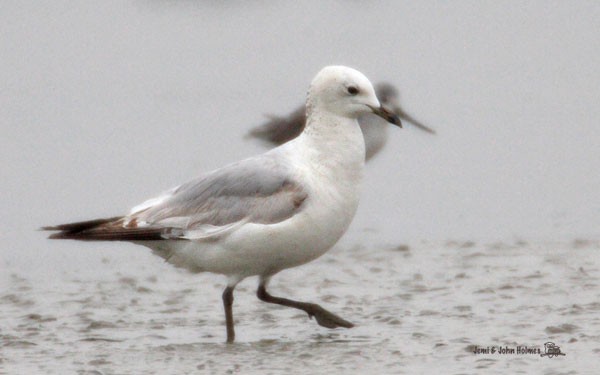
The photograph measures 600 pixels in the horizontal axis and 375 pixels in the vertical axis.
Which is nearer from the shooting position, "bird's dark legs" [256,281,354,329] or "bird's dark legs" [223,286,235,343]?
"bird's dark legs" [223,286,235,343]

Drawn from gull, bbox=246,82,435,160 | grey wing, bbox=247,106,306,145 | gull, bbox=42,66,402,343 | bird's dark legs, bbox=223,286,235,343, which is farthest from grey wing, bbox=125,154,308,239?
grey wing, bbox=247,106,306,145

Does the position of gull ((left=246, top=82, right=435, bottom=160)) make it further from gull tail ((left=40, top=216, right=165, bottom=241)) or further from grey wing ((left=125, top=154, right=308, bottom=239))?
gull tail ((left=40, top=216, right=165, bottom=241))

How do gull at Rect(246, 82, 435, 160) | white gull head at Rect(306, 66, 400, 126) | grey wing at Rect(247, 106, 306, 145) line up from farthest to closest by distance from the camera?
grey wing at Rect(247, 106, 306, 145), gull at Rect(246, 82, 435, 160), white gull head at Rect(306, 66, 400, 126)

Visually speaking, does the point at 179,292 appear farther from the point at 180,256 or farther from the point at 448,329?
the point at 448,329

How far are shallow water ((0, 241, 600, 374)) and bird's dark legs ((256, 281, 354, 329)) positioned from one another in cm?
5

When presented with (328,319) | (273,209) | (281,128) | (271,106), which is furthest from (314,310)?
(271,106)

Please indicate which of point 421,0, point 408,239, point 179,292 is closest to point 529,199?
point 408,239

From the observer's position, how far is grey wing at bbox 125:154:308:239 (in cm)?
754

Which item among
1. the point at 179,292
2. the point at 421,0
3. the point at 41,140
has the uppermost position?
the point at 421,0

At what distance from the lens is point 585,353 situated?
6715mm

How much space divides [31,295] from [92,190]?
10.3 ft

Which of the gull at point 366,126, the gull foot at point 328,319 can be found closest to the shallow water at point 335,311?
the gull foot at point 328,319

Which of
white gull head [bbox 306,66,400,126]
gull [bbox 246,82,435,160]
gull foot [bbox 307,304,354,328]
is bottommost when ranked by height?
gull foot [bbox 307,304,354,328]

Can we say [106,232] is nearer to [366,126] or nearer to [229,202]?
[229,202]
